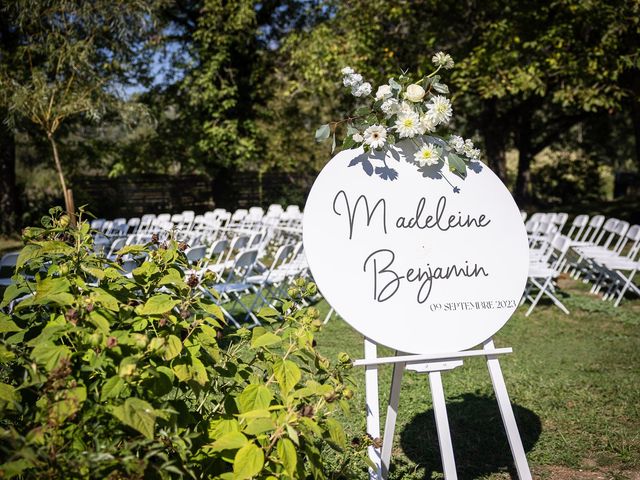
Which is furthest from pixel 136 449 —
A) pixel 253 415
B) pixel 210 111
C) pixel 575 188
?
pixel 575 188

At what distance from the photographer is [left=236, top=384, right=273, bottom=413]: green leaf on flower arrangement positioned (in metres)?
1.93

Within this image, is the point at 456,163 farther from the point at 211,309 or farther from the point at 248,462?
the point at 248,462

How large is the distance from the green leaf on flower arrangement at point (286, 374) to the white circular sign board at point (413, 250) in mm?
498

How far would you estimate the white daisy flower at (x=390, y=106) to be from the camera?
2.65m

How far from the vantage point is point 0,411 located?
162cm

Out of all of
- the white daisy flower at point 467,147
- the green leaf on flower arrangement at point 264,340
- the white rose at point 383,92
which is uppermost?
the white rose at point 383,92

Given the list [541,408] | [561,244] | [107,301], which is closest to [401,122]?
[107,301]

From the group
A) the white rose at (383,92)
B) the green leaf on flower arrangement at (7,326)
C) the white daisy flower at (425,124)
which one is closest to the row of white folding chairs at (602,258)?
the white daisy flower at (425,124)

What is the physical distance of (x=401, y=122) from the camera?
2.64m

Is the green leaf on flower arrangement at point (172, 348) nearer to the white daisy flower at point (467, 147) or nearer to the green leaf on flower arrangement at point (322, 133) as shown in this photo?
the green leaf on flower arrangement at point (322, 133)

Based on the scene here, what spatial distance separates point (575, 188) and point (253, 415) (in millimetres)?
25483

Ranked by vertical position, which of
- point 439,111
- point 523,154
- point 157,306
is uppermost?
point 523,154

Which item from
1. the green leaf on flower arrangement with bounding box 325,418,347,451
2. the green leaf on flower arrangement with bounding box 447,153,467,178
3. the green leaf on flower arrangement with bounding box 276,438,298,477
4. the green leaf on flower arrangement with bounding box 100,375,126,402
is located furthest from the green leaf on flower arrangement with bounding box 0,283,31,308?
the green leaf on flower arrangement with bounding box 447,153,467,178

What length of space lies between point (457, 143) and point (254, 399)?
1.52 metres
